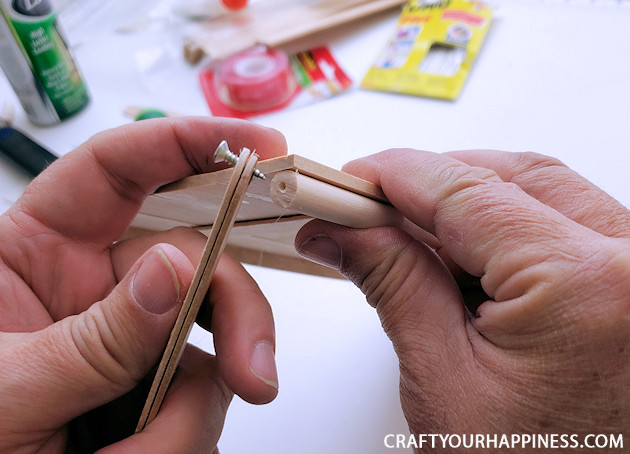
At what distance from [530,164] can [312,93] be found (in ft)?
2.46

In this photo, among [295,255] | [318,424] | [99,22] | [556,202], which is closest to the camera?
[556,202]

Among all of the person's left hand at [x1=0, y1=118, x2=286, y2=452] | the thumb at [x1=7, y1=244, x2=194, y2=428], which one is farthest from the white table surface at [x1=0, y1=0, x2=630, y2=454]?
the thumb at [x1=7, y1=244, x2=194, y2=428]

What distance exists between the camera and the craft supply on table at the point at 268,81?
1.29m

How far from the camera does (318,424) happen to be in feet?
2.62

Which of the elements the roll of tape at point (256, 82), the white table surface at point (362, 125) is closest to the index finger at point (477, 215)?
the white table surface at point (362, 125)

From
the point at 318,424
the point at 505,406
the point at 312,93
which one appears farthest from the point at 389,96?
the point at 505,406

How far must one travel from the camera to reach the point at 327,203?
494 millimetres

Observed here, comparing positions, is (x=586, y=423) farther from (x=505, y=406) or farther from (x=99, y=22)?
(x=99, y=22)

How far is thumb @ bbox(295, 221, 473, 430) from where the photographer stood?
0.54 meters

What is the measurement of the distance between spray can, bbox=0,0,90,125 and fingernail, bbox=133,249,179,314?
85cm

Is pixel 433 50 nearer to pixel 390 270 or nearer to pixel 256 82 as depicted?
pixel 256 82

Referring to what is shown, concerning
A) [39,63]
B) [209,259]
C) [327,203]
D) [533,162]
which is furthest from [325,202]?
[39,63]

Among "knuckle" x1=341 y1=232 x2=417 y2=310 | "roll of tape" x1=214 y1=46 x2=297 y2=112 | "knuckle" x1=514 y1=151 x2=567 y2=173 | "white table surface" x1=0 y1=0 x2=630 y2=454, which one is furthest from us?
"roll of tape" x1=214 y1=46 x2=297 y2=112

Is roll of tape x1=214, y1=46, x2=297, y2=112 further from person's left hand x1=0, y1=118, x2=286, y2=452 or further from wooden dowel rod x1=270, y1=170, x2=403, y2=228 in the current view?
wooden dowel rod x1=270, y1=170, x2=403, y2=228
